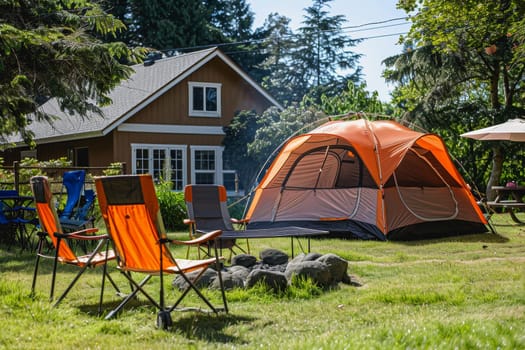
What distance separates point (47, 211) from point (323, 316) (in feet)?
8.13

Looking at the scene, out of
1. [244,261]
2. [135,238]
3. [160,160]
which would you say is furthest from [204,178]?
→ [135,238]

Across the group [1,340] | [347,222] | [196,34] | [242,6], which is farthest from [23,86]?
[242,6]

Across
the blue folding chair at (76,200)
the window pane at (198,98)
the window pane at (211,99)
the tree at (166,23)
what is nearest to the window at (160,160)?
the window pane at (198,98)

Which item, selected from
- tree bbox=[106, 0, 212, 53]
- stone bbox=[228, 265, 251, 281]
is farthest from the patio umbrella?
tree bbox=[106, 0, 212, 53]

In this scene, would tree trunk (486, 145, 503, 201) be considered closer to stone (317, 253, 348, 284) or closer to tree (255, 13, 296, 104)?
stone (317, 253, 348, 284)

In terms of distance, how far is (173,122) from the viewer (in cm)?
2247

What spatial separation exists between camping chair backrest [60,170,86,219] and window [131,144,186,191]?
1063 centimetres

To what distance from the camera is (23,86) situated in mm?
12070

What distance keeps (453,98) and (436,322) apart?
50.6 ft

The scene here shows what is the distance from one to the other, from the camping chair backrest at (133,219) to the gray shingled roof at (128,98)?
1578 cm

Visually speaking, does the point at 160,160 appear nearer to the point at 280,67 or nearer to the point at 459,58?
the point at 459,58

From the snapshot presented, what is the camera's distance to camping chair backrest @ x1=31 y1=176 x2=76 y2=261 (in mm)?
6148

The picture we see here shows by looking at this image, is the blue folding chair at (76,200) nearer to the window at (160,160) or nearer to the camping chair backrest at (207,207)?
the camping chair backrest at (207,207)

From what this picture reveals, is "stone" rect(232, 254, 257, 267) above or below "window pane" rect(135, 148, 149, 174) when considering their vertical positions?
below
